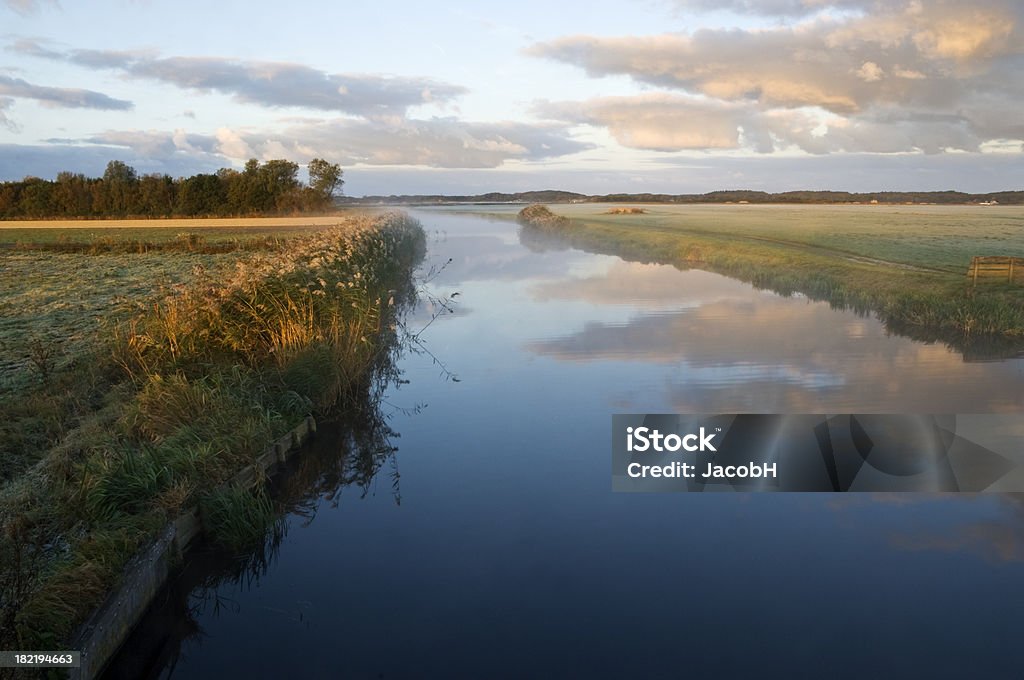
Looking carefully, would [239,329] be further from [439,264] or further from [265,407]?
[439,264]

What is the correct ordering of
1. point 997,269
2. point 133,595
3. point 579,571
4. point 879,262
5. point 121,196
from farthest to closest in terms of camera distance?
point 121,196 → point 879,262 → point 997,269 → point 579,571 → point 133,595

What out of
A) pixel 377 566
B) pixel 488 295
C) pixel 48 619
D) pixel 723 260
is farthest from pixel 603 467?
pixel 723 260

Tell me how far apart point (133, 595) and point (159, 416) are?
3.39m

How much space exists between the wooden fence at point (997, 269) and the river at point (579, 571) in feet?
40.8

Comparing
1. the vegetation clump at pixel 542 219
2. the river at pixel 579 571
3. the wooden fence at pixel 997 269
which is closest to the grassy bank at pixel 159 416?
the river at pixel 579 571

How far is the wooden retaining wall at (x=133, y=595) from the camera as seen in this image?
474 centimetres

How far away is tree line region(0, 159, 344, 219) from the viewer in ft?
293

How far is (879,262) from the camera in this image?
31906 mm

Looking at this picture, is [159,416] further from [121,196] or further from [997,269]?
[121,196]

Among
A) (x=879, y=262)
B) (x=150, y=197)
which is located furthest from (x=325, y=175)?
(x=879, y=262)

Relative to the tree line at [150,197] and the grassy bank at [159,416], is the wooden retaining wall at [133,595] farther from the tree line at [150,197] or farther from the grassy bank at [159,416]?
the tree line at [150,197]

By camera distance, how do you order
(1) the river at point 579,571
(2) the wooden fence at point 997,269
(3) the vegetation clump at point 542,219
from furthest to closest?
(3) the vegetation clump at point 542,219, (2) the wooden fence at point 997,269, (1) the river at point 579,571

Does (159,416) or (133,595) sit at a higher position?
(159,416)

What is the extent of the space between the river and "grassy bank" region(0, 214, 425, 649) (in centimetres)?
58
